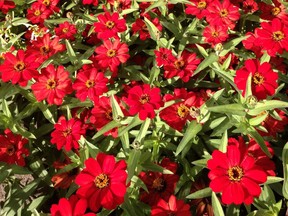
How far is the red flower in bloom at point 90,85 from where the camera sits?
1542 millimetres

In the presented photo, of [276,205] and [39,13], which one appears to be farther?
[39,13]

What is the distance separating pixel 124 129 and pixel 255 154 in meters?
0.51

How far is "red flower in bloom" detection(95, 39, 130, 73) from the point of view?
5.45 feet

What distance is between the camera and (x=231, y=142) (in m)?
1.32

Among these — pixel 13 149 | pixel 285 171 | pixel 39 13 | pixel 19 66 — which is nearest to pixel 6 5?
pixel 39 13

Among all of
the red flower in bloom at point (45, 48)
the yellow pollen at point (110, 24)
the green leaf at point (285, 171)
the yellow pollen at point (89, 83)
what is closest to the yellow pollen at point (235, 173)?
the green leaf at point (285, 171)

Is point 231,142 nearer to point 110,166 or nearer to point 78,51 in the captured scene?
point 110,166

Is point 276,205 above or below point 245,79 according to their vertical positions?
below

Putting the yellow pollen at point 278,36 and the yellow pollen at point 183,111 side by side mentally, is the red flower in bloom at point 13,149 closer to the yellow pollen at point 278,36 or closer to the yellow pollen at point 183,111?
the yellow pollen at point 183,111

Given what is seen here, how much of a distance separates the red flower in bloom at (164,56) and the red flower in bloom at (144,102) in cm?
25

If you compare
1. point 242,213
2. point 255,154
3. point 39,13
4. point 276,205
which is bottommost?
point 242,213

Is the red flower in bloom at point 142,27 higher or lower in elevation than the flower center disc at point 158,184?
higher

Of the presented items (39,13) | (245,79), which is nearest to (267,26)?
(245,79)

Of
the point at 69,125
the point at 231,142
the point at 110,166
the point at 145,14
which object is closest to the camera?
the point at 110,166
